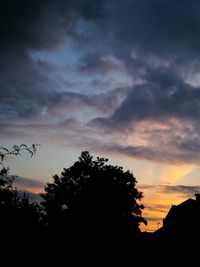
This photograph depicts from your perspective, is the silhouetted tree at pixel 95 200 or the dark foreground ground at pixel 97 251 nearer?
the dark foreground ground at pixel 97 251

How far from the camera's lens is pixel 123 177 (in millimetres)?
68625

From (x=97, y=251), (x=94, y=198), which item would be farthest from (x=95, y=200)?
(x=97, y=251)

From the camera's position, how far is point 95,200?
62062mm

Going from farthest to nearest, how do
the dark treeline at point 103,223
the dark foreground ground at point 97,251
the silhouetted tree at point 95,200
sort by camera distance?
the silhouetted tree at point 95,200 < the dark treeline at point 103,223 < the dark foreground ground at point 97,251

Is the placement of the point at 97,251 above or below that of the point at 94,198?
below

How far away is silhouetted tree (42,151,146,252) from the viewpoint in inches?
2240

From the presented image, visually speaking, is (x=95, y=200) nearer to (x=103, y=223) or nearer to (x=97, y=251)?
(x=103, y=223)

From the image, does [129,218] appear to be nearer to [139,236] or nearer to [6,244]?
[139,236]

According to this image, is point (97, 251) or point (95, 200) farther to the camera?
point (95, 200)

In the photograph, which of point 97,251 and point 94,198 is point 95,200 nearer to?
point 94,198

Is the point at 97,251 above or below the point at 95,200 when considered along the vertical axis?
below

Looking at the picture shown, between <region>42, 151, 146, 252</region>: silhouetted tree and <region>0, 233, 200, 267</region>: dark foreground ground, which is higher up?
<region>42, 151, 146, 252</region>: silhouetted tree

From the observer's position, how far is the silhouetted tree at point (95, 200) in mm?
56906

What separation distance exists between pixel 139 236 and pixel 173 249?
8.68 meters
